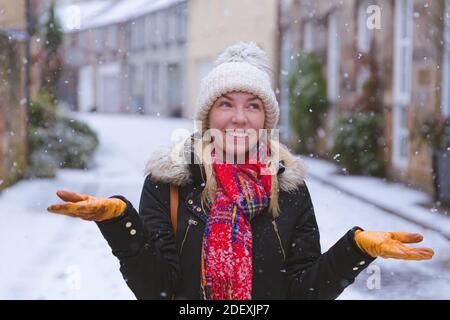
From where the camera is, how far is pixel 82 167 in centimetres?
1258

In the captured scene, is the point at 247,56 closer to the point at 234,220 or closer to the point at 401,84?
the point at 234,220

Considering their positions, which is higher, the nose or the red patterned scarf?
the nose

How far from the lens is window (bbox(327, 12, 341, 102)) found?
13555 millimetres

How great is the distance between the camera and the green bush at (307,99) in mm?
13680

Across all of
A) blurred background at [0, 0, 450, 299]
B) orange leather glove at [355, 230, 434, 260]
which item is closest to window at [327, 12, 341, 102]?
blurred background at [0, 0, 450, 299]

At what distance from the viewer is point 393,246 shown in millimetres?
1630

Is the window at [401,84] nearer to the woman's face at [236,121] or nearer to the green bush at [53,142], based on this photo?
the green bush at [53,142]

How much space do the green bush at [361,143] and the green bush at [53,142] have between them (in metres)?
4.45

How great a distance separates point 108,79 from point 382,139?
26.2m

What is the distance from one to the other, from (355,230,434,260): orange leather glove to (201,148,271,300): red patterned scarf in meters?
0.30

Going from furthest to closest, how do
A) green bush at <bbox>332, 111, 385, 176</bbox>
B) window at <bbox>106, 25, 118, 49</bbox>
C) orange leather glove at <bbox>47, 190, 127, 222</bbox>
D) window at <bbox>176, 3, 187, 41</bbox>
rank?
window at <bbox>106, 25, 118, 49</bbox> < window at <bbox>176, 3, 187, 41</bbox> < green bush at <bbox>332, 111, 385, 176</bbox> < orange leather glove at <bbox>47, 190, 127, 222</bbox>

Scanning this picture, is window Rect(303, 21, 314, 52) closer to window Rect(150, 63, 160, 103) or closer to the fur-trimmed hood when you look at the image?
the fur-trimmed hood

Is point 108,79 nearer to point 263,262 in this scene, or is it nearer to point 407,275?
point 407,275

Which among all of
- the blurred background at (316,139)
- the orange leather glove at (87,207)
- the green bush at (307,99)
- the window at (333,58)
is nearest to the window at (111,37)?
the blurred background at (316,139)
